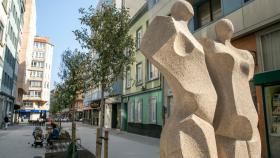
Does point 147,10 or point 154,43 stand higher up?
point 147,10

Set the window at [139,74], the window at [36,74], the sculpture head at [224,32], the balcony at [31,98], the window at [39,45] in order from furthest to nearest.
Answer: the window at [39,45]
the window at [36,74]
the balcony at [31,98]
the window at [139,74]
the sculpture head at [224,32]

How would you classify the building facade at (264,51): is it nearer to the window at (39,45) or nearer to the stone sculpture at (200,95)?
the stone sculpture at (200,95)

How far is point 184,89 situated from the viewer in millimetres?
3758

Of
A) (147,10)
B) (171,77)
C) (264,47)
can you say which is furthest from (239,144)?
(147,10)

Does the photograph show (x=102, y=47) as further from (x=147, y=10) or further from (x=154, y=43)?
(x=147, y=10)

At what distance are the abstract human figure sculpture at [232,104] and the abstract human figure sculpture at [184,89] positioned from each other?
12.0 inches

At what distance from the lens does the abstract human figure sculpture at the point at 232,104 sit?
4004 mm

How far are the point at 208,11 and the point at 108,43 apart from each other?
338 inches

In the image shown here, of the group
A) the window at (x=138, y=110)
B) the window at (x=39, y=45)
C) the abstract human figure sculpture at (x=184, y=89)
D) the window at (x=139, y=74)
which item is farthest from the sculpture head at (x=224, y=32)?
the window at (x=39, y=45)

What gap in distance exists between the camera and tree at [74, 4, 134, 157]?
908 centimetres

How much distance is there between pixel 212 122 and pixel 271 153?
759 cm

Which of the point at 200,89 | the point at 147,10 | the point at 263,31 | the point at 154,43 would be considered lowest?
the point at 200,89

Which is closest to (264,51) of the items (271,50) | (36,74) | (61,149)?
(271,50)

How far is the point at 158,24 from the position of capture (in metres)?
4.02
